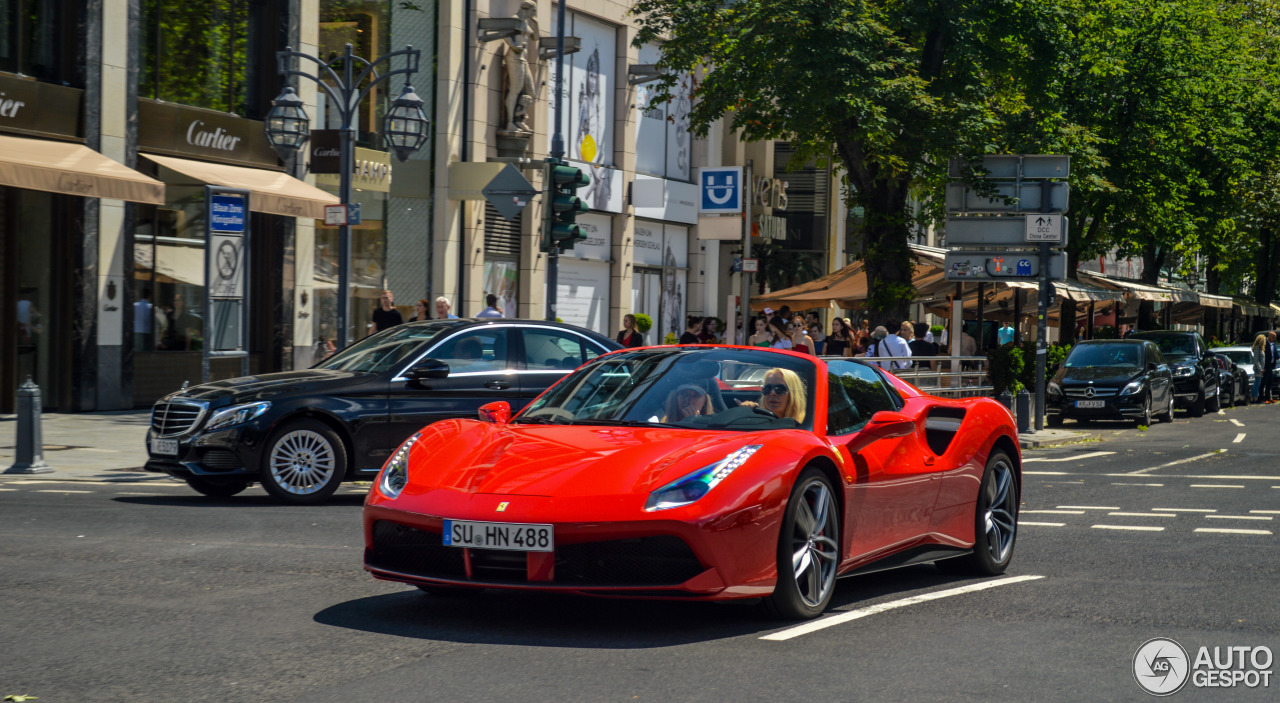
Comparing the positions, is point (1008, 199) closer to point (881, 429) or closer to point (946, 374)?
point (946, 374)

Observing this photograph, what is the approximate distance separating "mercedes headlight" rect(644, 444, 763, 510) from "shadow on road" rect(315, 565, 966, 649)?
58 centimetres

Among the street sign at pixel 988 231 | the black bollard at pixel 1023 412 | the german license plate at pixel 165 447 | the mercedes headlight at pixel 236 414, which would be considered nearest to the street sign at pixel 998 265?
the street sign at pixel 988 231

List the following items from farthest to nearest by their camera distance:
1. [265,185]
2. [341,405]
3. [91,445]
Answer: [265,185]
[91,445]
[341,405]

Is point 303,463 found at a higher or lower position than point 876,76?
lower

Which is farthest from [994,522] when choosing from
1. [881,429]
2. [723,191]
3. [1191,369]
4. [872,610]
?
[1191,369]

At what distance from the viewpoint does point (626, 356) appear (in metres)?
7.49

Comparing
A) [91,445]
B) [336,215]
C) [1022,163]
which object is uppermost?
[1022,163]

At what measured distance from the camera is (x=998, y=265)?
80.8 ft

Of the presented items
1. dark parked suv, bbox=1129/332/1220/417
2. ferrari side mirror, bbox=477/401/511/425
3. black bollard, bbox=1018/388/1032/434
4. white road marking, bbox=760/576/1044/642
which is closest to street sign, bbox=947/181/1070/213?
black bollard, bbox=1018/388/1032/434

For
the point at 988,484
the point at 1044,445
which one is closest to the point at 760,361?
the point at 988,484

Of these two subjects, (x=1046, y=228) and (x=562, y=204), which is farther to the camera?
(x=1046, y=228)

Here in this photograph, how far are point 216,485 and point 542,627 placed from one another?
6.32m

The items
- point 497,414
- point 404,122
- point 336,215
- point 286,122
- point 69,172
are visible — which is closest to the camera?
point 497,414

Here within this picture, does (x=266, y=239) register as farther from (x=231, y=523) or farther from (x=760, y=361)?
(x=760, y=361)
